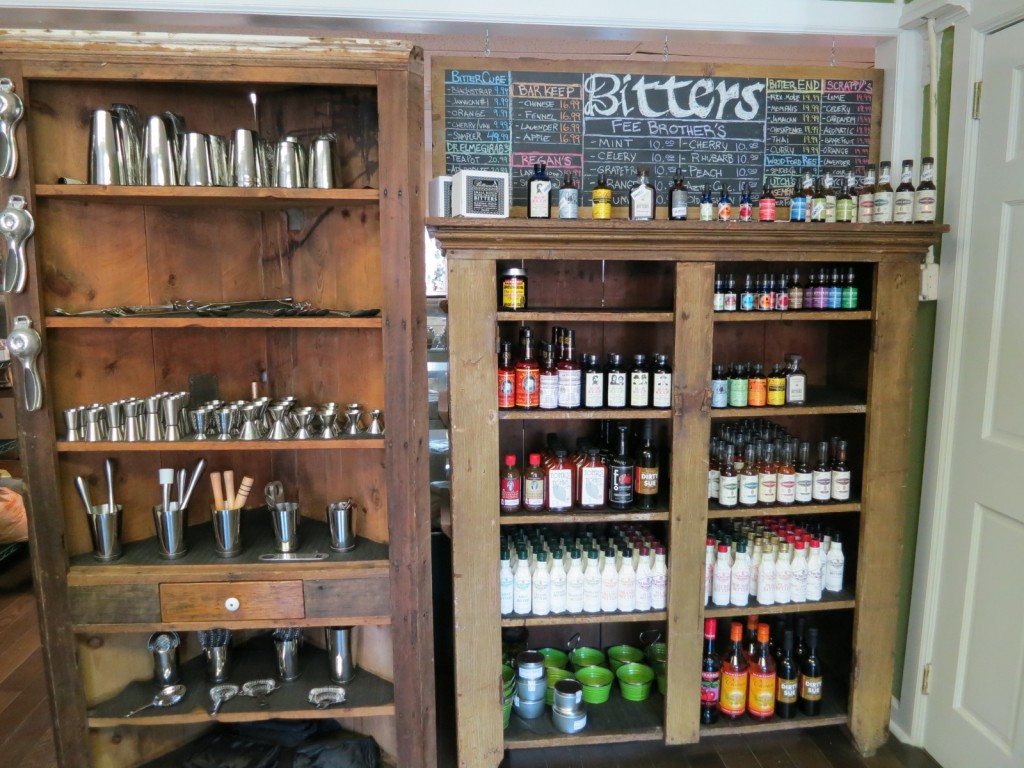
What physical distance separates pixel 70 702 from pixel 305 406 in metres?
0.98

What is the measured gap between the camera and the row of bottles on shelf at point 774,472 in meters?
2.07

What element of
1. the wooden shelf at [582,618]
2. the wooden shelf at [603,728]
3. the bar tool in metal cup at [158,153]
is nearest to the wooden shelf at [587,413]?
the wooden shelf at [582,618]

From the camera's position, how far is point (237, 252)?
1987 millimetres

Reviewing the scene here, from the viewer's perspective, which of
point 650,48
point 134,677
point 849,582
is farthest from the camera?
point 650,48

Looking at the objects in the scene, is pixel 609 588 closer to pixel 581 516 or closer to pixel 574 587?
pixel 574 587

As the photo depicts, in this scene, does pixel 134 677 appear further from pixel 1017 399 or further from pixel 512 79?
pixel 1017 399

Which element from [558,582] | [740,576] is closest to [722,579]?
[740,576]

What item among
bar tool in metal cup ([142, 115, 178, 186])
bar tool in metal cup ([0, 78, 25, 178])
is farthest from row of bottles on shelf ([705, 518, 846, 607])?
bar tool in metal cup ([0, 78, 25, 178])

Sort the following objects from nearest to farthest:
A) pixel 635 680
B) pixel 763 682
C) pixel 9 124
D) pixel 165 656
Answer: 1. pixel 9 124
2. pixel 165 656
3. pixel 763 682
4. pixel 635 680

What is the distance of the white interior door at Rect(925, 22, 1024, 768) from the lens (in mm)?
1819

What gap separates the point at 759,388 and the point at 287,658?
62.5 inches

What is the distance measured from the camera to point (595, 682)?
2.25 metres

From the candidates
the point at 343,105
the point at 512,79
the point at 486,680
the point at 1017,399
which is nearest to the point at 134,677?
the point at 486,680

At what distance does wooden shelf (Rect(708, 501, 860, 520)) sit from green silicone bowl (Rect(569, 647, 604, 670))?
69 centimetres
